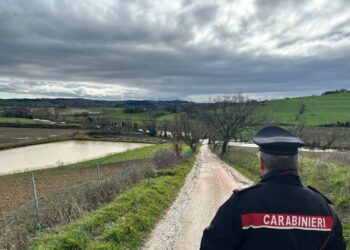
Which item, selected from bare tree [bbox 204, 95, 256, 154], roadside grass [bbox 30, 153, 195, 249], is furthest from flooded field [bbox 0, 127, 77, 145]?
roadside grass [bbox 30, 153, 195, 249]

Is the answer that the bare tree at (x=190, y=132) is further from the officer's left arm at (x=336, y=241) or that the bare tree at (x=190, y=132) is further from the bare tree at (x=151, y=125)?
the officer's left arm at (x=336, y=241)

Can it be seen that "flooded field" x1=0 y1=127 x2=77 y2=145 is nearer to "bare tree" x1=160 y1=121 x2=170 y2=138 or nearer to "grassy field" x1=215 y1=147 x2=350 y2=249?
"bare tree" x1=160 y1=121 x2=170 y2=138

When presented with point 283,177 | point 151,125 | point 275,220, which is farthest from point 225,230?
point 151,125

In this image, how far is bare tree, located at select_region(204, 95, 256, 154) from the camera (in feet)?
176

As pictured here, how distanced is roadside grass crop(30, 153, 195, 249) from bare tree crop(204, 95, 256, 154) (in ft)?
132

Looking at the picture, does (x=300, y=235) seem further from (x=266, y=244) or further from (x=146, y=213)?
(x=146, y=213)

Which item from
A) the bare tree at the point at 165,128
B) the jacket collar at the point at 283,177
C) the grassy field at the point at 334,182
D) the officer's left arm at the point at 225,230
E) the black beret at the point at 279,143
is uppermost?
the black beret at the point at 279,143

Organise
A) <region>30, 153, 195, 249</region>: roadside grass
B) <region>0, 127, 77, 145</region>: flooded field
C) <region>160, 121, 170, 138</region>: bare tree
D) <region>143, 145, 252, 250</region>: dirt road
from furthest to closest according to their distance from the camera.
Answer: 1. <region>160, 121, 170, 138</region>: bare tree
2. <region>0, 127, 77, 145</region>: flooded field
3. <region>143, 145, 252, 250</region>: dirt road
4. <region>30, 153, 195, 249</region>: roadside grass

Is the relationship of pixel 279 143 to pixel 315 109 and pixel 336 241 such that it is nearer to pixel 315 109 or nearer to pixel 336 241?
pixel 336 241

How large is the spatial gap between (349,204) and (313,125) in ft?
277

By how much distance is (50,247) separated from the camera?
722 centimetres

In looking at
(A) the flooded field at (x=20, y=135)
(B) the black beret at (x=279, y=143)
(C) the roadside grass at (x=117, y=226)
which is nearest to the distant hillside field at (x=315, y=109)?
(A) the flooded field at (x=20, y=135)

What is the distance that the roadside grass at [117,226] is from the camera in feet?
25.2

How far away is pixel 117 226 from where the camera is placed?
905cm
